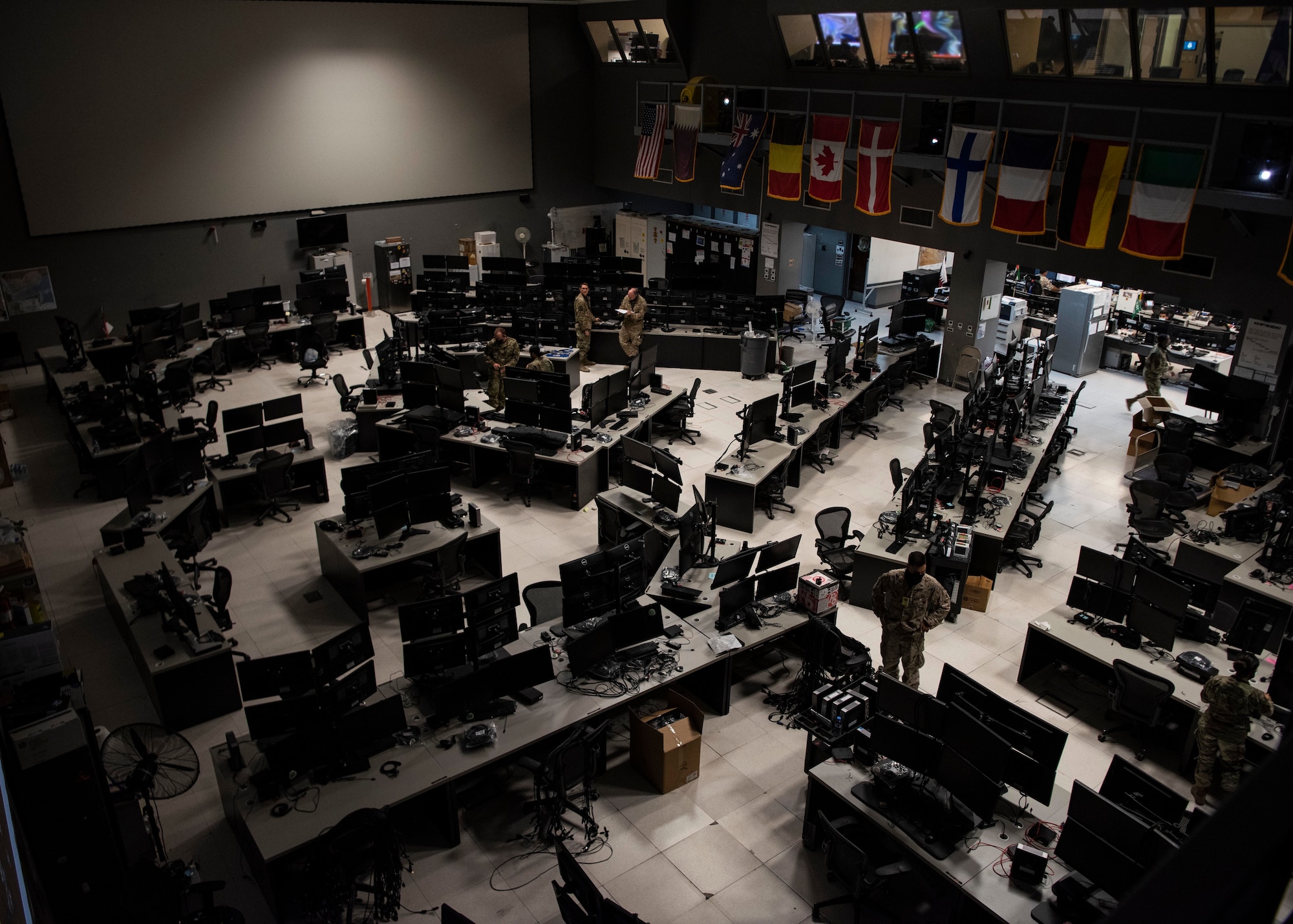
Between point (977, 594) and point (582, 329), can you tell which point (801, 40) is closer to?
point (582, 329)

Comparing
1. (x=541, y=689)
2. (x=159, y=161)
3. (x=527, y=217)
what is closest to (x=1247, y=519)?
(x=541, y=689)

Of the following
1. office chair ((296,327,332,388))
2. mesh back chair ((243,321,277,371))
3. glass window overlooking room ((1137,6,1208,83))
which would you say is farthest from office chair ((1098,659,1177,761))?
mesh back chair ((243,321,277,371))

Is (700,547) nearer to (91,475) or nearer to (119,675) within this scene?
(119,675)

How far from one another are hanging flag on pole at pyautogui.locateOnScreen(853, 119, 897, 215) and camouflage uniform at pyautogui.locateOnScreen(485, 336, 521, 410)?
6.65 metres

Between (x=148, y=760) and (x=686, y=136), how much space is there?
16.6 metres

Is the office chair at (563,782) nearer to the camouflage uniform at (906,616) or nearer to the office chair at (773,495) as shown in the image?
the camouflage uniform at (906,616)

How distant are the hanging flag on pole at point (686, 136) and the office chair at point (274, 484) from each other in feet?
36.7

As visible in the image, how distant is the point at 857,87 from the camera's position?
56.4 feet

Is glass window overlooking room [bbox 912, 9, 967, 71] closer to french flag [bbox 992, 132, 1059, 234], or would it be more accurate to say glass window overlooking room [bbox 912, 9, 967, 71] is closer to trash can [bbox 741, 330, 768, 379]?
french flag [bbox 992, 132, 1059, 234]

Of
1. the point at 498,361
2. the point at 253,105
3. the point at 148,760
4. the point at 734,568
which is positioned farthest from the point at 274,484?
the point at 253,105

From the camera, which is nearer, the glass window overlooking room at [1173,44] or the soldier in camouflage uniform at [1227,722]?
the soldier in camouflage uniform at [1227,722]

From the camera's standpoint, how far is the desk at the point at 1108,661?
7.91m

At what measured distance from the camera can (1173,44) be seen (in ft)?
41.9

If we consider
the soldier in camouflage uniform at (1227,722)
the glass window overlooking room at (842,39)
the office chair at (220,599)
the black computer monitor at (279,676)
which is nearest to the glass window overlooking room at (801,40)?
the glass window overlooking room at (842,39)
